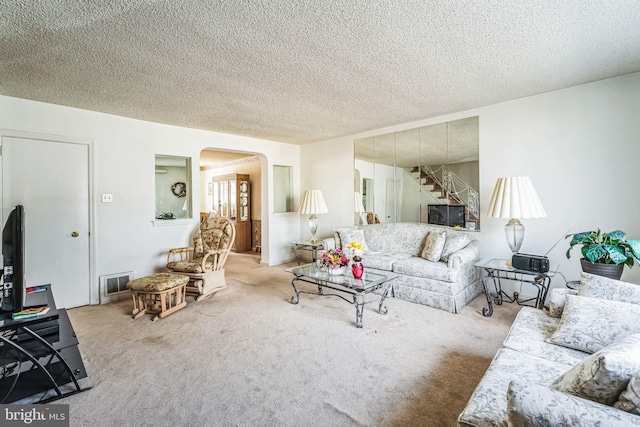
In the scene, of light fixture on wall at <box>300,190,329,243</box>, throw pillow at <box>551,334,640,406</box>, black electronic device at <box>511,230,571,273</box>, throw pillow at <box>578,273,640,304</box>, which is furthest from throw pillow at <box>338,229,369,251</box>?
throw pillow at <box>551,334,640,406</box>

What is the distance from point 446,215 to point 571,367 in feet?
9.45

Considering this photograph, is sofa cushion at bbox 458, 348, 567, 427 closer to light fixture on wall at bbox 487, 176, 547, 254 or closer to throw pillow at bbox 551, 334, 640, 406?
throw pillow at bbox 551, 334, 640, 406

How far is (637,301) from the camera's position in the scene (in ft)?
5.64

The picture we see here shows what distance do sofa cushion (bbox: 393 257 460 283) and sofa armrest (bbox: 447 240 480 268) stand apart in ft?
0.26

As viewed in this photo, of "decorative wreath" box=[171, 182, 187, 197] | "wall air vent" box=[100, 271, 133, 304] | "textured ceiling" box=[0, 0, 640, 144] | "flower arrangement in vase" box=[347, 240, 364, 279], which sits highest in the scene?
"textured ceiling" box=[0, 0, 640, 144]

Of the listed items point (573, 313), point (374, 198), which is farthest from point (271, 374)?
point (374, 198)

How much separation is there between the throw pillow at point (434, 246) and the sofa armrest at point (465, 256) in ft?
0.83

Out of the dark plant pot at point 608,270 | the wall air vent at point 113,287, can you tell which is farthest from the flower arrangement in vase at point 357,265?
the wall air vent at point 113,287

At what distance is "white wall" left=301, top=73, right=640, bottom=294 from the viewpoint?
9.82 feet

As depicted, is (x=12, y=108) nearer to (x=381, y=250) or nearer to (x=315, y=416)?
(x=315, y=416)

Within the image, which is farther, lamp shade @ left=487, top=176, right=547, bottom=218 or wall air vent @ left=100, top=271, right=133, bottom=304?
wall air vent @ left=100, top=271, right=133, bottom=304

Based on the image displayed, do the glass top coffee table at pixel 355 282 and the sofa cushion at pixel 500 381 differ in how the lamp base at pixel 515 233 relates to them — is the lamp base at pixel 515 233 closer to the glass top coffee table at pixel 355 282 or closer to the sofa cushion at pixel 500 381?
the glass top coffee table at pixel 355 282

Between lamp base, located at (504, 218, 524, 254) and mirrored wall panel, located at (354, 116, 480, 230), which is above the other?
mirrored wall panel, located at (354, 116, 480, 230)

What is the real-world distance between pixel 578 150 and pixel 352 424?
3.66 m
